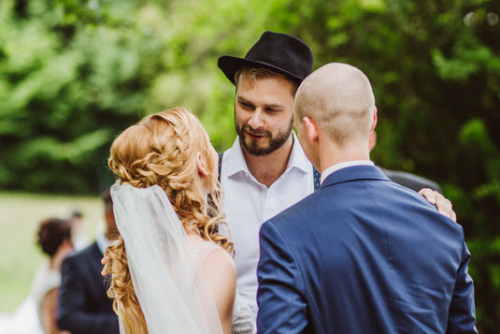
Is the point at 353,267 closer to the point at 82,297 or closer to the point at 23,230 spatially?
the point at 82,297

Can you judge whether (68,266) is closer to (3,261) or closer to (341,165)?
(341,165)

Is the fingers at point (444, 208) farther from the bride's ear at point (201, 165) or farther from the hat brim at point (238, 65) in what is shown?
the hat brim at point (238, 65)

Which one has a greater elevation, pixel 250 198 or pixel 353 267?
pixel 250 198

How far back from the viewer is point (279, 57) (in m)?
2.75

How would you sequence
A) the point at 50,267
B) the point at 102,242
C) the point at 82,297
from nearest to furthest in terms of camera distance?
the point at 82,297 < the point at 102,242 < the point at 50,267

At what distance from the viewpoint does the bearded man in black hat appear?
2.73m

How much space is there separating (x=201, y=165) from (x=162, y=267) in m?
0.44

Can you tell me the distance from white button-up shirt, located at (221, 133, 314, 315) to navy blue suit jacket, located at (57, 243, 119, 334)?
1319 millimetres

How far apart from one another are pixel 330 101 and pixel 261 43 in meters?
1.12

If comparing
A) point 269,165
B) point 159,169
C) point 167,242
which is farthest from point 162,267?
point 269,165

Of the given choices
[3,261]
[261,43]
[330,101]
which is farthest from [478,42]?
[3,261]

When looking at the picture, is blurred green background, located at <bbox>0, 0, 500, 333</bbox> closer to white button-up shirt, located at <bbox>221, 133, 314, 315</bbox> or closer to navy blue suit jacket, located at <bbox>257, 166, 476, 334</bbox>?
white button-up shirt, located at <bbox>221, 133, 314, 315</bbox>

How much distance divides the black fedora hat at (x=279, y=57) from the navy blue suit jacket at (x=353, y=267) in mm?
1115

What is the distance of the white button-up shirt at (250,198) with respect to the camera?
107 inches
